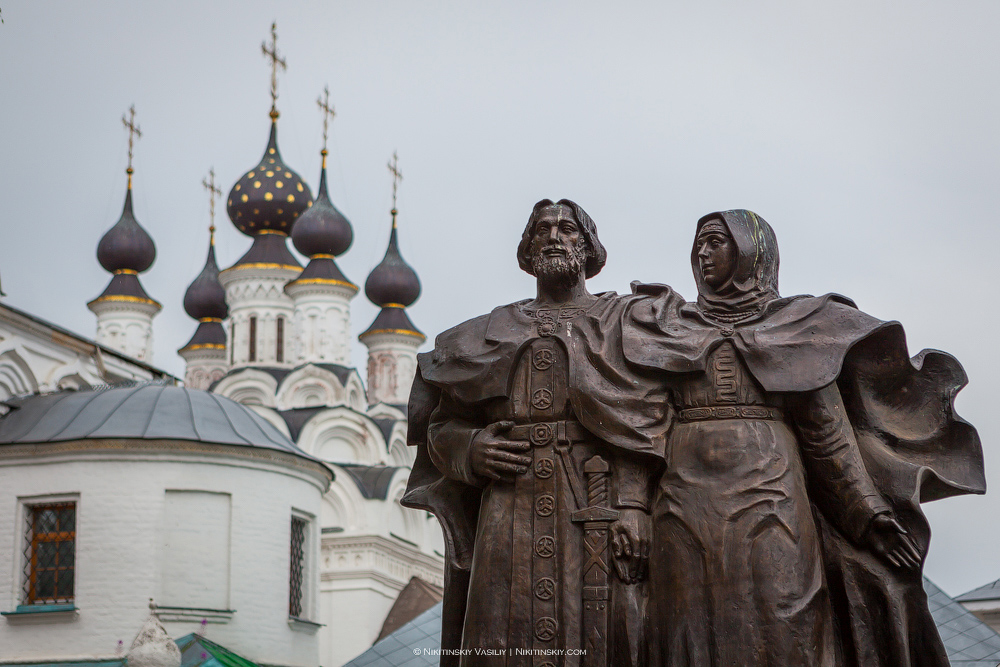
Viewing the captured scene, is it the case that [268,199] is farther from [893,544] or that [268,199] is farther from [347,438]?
[893,544]

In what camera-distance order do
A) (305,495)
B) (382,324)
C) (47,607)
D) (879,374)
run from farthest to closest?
(382,324) → (305,495) → (47,607) → (879,374)

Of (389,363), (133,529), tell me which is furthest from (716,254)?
(389,363)

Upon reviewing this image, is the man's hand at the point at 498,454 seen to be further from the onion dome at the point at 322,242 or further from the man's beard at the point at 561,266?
the onion dome at the point at 322,242

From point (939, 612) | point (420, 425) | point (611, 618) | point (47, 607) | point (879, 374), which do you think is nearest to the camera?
point (611, 618)

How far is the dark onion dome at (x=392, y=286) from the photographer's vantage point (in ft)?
166

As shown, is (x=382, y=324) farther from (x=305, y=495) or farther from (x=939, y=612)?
(x=939, y=612)

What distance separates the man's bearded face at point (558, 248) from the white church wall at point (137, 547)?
726 inches

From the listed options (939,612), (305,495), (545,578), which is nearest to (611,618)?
(545,578)

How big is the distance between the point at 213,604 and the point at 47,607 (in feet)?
8.38

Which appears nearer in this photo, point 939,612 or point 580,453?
point 580,453

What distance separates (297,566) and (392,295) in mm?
25220

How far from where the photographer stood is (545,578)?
5.20 metres

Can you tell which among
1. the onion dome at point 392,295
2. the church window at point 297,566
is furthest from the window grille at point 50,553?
the onion dome at point 392,295

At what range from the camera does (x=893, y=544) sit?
5133mm
